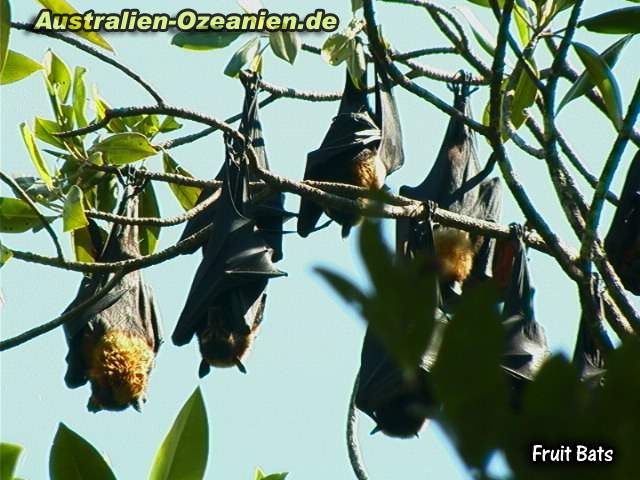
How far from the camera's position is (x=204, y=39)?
16.1 feet

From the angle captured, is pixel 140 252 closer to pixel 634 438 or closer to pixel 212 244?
pixel 212 244

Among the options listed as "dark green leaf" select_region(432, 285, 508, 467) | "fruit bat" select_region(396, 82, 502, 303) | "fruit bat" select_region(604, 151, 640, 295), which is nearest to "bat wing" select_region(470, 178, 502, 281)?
"fruit bat" select_region(396, 82, 502, 303)

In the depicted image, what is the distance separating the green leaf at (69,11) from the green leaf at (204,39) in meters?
0.43

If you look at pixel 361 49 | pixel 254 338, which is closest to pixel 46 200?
pixel 361 49

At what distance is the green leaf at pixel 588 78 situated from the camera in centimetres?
373

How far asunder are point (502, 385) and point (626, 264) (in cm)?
507

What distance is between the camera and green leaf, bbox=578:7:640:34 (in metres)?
3.82

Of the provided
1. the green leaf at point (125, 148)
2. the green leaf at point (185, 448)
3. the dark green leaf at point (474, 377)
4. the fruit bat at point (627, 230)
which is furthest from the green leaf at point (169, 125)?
the dark green leaf at point (474, 377)

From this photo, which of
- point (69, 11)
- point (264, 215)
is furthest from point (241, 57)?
point (264, 215)

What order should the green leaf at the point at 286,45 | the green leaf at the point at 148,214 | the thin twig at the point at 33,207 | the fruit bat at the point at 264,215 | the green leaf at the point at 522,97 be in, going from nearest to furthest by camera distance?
1. the thin twig at the point at 33,207
2. the green leaf at the point at 522,97
3. the green leaf at the point at 286,45
4. the green leaf at the point at 148,214
5. the fruit bat at the point at 264,215

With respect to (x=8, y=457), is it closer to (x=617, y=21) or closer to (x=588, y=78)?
(x=588, y=78)

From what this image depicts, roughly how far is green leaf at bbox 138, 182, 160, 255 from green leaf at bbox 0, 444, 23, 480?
3.67 meters

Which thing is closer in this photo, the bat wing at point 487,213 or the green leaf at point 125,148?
the green leaf at point 125,148

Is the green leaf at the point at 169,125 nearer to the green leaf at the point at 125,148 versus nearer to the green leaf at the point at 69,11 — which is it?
the green leaf at the point at 125,148
